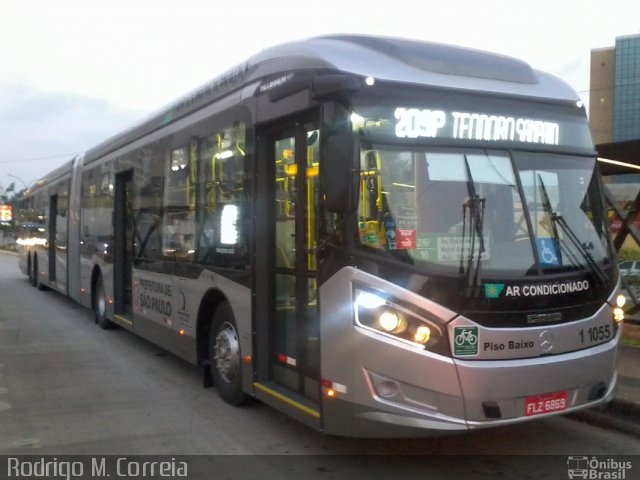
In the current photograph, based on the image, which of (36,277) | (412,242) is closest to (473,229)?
(412,242)

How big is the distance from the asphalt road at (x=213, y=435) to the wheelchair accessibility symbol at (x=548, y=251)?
63.8 inches

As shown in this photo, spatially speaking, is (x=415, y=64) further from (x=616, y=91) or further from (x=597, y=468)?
(x=616, y=91)

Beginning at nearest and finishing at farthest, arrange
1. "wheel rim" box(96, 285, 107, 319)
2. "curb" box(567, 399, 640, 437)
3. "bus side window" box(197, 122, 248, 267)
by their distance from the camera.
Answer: "curb" box(567, 399, 640, 437)
"bus side window" box(197, 122, 248, 267)
"wheel rim" box(96, 285, 107, 319)

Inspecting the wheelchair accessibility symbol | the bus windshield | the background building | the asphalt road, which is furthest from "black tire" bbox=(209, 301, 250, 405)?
the background building

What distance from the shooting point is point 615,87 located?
66.1 metres

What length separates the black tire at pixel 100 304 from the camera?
11712mm

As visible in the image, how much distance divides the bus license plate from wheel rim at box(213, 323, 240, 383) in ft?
9.18

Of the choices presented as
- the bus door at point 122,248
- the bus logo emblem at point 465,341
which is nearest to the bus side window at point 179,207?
the bus door at point 122,248

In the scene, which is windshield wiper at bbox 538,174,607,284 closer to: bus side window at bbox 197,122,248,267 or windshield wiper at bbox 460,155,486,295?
windshield wiper at bbox 460,155,486,295

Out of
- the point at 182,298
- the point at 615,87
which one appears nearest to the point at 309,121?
the point at 182,298

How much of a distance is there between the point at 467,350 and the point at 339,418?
104 centimetres

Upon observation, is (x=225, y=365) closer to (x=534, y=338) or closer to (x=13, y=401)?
(x=13, y=401)

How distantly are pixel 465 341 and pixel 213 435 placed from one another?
2.68 metres

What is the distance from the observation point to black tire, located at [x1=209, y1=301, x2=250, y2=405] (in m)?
6.54
